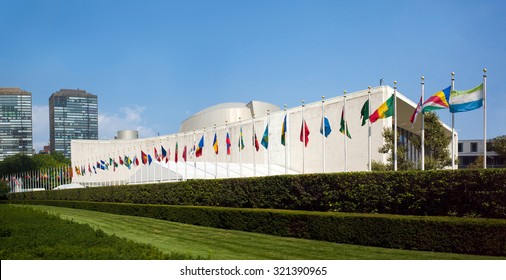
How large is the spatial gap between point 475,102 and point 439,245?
17.0 ft

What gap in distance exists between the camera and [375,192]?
52.9ft

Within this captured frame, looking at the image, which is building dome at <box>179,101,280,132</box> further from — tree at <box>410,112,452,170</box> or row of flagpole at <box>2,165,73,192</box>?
tree at <box>410,112,452,170</box>

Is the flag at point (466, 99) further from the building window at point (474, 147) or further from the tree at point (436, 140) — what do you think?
the building window at point (474, 147)

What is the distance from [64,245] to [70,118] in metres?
178

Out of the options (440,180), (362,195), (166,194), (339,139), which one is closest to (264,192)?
(362,195)

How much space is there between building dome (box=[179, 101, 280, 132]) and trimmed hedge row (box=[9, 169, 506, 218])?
38.1m

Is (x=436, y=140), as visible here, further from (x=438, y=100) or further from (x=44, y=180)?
(x=44, y=180)

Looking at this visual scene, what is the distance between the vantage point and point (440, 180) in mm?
14531

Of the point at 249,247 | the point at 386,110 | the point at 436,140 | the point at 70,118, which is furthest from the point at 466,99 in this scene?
the point at 70,118

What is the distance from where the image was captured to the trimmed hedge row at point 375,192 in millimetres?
Answer: 13734

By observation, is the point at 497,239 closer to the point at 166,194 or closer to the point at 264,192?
the point at 264,192

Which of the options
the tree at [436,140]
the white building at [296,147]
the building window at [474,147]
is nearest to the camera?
the tree at [436,140]

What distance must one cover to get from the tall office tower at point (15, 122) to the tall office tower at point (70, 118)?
19.9 m

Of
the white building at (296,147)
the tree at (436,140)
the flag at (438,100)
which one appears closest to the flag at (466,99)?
the flag at (438,100)
